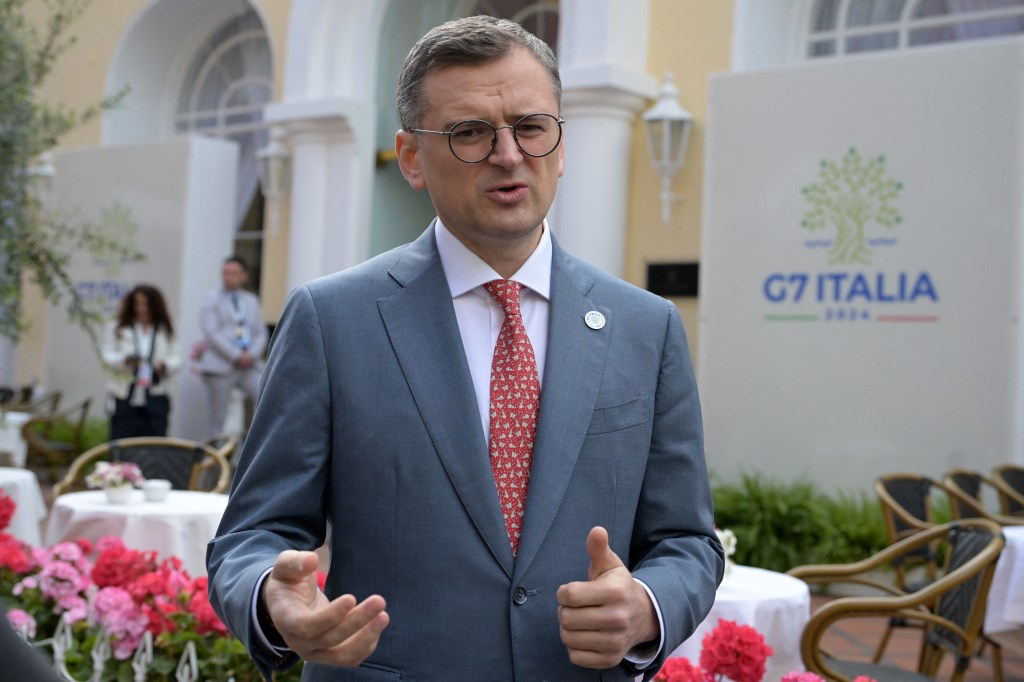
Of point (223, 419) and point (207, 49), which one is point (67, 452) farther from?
point (207, 49)

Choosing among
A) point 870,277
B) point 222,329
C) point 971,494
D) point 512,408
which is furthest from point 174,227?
point 512,408

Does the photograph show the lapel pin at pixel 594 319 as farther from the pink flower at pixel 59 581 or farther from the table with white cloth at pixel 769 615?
the pink flower at pixel 59 581

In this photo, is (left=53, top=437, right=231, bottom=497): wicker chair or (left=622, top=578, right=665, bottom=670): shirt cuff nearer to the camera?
(left=622, top=578, right=665, bottom=670): shirt cuff

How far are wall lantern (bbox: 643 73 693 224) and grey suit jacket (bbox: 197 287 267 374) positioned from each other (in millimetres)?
4050

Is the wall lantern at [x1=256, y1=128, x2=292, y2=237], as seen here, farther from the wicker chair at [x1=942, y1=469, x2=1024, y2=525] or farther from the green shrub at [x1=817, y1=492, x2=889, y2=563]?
the wicker chair at [x1=942, y1=469, x2=1024, y2=525]

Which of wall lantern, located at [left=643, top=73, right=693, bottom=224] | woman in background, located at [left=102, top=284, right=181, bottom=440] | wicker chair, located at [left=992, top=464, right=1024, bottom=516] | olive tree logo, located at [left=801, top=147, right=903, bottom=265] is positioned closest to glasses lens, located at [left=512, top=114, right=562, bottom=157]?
wicker chair, located at [left=992, top=464, right=1024, bottom=516]

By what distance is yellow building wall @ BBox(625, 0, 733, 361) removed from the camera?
32.6ft

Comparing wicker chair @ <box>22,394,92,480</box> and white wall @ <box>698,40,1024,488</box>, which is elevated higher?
white wall @ <box>698,40,1024,488</box>

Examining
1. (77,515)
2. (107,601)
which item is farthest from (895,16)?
(107,601)

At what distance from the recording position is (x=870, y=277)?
8.47 metres

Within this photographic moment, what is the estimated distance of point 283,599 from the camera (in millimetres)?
1547

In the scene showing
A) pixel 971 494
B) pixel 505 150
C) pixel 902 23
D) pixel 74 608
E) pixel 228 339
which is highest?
pixel 902 23

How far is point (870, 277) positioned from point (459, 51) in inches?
280

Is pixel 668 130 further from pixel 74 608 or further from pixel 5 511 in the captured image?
pixel 74 608
